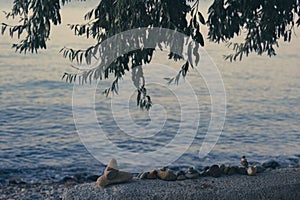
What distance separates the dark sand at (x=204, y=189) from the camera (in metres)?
7.95

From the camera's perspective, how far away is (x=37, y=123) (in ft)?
58.3

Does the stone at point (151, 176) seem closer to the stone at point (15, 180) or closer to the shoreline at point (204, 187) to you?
the shoreline at point (204, 187)

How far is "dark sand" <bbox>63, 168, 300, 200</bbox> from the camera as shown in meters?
7.95

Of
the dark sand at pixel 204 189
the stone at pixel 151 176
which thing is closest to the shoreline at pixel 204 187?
the dark sand at pixel 204 189

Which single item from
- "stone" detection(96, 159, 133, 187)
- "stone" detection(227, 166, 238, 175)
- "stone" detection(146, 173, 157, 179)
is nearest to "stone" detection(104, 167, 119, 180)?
"stone" detection(96, 159, 133, 187)

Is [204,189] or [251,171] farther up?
[251,171]

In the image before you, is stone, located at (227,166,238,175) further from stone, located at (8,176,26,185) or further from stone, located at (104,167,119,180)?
stone, located at (8,176,26,185)

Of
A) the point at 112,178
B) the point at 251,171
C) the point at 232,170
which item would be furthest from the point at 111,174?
the point at 251,171

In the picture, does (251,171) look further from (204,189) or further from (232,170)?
(204,189)

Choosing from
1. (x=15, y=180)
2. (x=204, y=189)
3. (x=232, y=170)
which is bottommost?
(x=15, y=180)

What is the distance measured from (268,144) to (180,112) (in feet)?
13.0

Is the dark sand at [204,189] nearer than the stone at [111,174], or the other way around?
the dark sand at [204,189]

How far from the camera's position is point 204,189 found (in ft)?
26.5

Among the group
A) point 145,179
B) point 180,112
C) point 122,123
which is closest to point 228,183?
point 145,179
